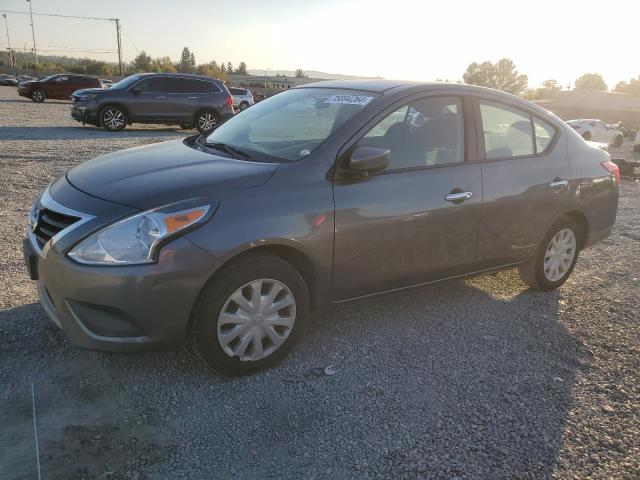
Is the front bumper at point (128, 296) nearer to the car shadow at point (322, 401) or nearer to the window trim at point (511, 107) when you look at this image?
the car shadow at point (322, 401)

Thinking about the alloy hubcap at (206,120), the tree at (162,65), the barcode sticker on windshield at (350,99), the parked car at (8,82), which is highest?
the tree at (162,65)

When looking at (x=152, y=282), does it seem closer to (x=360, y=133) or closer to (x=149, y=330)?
(x=149, y=330)

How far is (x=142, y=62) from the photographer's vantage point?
8575 centimetres

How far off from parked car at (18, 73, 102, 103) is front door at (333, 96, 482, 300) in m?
29.7

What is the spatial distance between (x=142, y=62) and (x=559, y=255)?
91.0 m

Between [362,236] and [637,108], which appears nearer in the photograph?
[362,236]

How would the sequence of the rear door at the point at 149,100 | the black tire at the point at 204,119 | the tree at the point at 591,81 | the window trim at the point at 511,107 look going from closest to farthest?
the window trim at the point at 511,107 < the rear door at the point at 149,100 < the black tire at the point at 204,119 < the tree at the point at 591,81

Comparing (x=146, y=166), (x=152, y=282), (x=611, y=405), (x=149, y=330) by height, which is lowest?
(x=611, y=405)

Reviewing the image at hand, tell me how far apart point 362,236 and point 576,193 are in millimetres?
2305

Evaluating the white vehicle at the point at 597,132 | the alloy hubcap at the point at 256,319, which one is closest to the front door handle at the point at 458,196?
the alloy hubcap at the point at 256,319

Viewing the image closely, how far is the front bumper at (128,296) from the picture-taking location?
270cm

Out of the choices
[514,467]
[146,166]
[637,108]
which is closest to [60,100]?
[146,166]

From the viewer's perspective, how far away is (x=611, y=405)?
320 centimetres

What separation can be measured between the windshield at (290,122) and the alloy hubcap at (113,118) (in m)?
12.6
